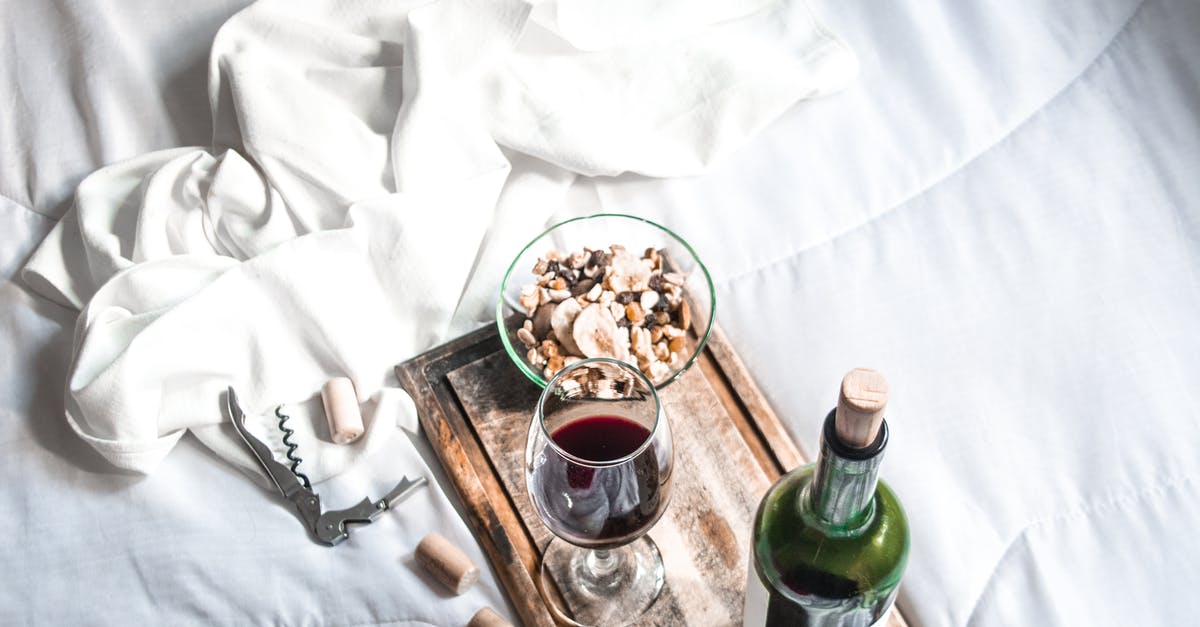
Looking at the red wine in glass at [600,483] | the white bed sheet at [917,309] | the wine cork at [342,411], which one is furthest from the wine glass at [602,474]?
the wine cork at [342,411]

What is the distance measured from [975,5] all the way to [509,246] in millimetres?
676

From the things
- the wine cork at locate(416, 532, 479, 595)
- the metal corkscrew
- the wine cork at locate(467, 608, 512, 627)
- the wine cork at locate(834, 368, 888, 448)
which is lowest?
the wine cork at locate(467, 608, 512, 627)

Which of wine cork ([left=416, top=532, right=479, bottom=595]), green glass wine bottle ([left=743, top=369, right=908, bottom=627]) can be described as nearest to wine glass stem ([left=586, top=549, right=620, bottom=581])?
wine cork ([left=416, top=532, right=479, bottom=595])

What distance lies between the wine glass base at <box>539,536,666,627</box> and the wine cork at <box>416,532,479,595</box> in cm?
7

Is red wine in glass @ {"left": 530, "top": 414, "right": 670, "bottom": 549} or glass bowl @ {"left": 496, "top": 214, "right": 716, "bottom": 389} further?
glass bowl @ {"left": 496, "top": 214, "right": 716, "bottom": 389}

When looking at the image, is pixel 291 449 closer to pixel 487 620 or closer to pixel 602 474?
pixel 487 620

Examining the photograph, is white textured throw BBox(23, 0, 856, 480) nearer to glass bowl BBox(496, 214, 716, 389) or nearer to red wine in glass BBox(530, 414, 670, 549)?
glass bowl BBox(496, 214, 716, 389)

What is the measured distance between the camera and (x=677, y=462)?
1.08 m

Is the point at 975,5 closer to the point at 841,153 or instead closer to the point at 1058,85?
the point at 1058,85

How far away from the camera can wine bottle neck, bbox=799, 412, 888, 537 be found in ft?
2.29

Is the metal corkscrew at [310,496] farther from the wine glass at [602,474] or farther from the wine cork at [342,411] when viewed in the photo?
the wine glass at [602,474]

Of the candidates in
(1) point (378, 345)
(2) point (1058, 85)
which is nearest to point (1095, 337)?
(2) point (1058, 85)

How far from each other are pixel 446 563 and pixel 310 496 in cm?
16

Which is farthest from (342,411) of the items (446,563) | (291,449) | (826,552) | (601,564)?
(826,552)
